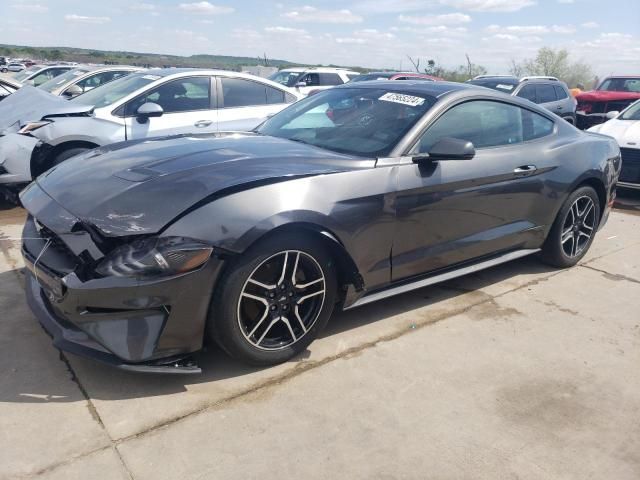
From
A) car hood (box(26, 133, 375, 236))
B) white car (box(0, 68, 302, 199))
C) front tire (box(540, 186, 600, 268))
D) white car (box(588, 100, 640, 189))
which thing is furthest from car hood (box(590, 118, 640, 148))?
car hood (box(26, 133, 375, 236))

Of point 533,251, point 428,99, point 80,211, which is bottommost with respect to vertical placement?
point 533,251

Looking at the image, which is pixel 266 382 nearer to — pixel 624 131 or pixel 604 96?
pixel 624 131

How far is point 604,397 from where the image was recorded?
3070mm

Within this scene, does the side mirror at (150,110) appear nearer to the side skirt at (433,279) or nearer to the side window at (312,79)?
the side skirt at (433,279)

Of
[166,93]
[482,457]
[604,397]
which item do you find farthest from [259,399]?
[166,93]

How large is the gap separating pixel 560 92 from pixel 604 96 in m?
2.17

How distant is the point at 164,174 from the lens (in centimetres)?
302

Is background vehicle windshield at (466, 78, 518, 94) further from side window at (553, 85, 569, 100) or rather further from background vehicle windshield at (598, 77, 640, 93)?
background vehicle windshield at (598, 77, 640, 93)

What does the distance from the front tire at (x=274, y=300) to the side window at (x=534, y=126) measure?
2218mm

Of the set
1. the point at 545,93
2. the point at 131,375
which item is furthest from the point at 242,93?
the point at 545,93

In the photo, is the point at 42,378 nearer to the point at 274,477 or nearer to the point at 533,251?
the point at 274,477

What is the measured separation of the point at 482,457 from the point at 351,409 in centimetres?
64

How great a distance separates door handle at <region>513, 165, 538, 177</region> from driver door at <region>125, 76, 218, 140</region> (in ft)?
12.1

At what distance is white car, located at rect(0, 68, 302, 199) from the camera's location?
5926mm
